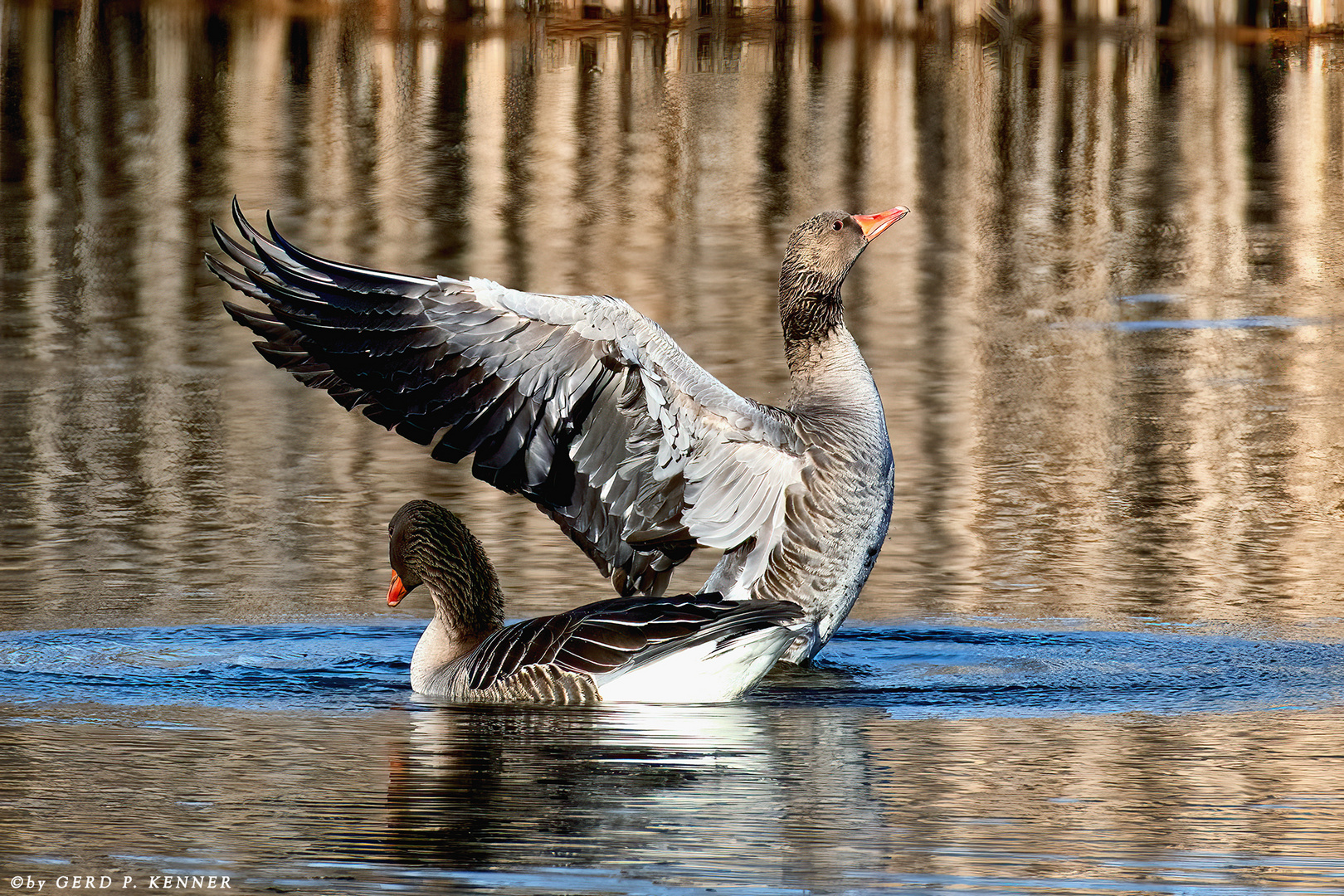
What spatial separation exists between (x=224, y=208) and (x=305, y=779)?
1718 centimetres

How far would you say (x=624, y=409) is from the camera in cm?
865

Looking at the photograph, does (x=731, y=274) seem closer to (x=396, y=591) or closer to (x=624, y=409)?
(x=396, y=591)

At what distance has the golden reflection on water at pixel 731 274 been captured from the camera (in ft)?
35.1

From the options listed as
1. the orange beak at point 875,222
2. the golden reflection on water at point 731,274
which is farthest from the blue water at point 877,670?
the orange beak at point 875,222

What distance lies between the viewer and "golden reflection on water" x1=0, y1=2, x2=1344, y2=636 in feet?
→ 35.1

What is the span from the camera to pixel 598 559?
31.0ft

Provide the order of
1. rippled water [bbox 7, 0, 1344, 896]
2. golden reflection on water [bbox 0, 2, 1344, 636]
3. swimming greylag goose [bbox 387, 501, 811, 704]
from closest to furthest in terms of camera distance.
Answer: rippled water [bbox 7, 0, 1344, 896] → swimming greylag goose [bbox 387, 501, 811, 704] → golden reflection on water [bbox 0, 2, 1344, 636]

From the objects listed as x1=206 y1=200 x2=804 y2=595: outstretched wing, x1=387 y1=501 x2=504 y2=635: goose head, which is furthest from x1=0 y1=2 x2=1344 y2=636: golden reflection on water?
x1=206 y1=200 x2=804 y2=595: outstretched wing

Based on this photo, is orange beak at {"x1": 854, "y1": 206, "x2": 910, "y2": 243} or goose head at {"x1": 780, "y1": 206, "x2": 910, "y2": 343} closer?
goose head at {"x1": 780, "y1": 206, "x2": 910, "y2": 343}

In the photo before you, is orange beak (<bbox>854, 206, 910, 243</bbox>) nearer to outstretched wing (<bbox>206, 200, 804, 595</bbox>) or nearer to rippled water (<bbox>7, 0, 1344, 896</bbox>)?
outstretched wing (<bbox>206, 200, 804, 595</bbox>)

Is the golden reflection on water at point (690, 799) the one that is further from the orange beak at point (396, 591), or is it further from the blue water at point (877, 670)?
the orange beak at point (396, 591)

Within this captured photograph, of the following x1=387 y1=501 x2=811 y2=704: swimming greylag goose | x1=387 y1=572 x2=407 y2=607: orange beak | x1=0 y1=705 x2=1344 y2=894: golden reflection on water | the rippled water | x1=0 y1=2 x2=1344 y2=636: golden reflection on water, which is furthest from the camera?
x1=0 y1=2 x2=1344 y2=636: golden reflection on water

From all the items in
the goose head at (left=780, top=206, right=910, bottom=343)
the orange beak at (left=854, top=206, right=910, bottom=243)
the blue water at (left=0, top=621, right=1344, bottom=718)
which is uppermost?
the orange beak at (left=854, top=206, right=910, bottom=243)

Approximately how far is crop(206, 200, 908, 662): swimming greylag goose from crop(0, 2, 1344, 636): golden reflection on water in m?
0.65
